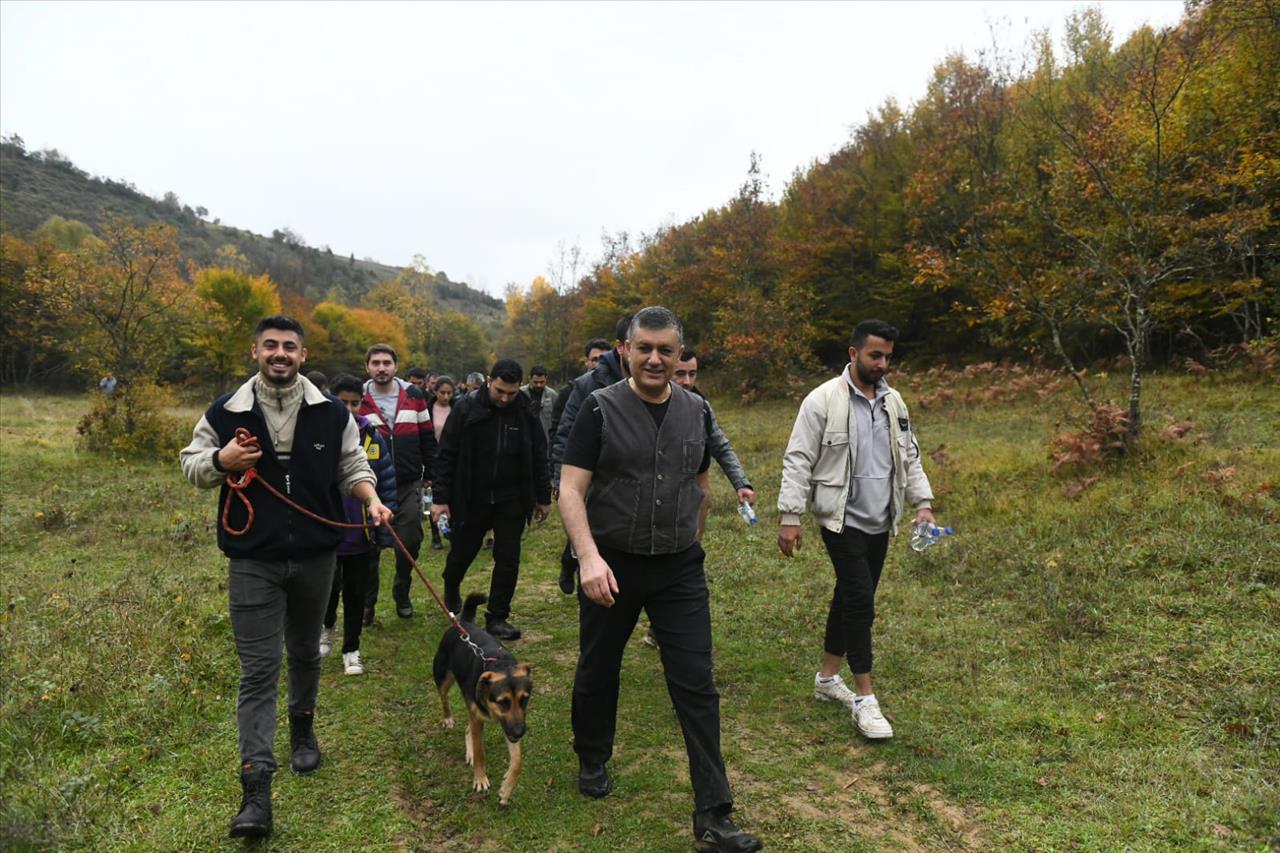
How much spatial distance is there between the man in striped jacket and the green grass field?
0.83 metres

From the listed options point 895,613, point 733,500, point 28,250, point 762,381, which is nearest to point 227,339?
point 28,250

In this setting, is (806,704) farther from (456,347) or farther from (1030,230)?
(456,347)

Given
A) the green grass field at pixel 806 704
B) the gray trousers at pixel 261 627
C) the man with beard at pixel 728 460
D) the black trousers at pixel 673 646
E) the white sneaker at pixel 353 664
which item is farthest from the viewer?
the white sneaker at pixel 353 664

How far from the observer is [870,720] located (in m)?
4.10

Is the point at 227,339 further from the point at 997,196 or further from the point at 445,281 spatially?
the point at 445,281

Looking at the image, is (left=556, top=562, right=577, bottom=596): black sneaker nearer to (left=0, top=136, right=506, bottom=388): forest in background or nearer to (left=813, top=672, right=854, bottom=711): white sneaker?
(left=813, top=672, right=854, bottom=711): white sneaker

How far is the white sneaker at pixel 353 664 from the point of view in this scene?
5012mm

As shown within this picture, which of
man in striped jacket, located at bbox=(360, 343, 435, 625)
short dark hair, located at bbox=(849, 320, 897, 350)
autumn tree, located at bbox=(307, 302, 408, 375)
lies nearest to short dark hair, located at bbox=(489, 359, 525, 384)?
man in striped jacket, located at bbox=(360, 343, 435, 625)

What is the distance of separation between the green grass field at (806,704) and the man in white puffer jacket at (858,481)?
2.20ft

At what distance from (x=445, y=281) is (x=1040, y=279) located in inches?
5703

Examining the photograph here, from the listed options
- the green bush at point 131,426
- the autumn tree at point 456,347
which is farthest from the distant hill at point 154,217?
the green bush at point 131,426

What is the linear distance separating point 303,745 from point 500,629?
2.05 m

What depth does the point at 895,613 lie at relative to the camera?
6090mm

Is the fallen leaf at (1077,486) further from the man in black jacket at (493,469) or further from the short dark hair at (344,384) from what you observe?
the short dark hair at (344,384)
